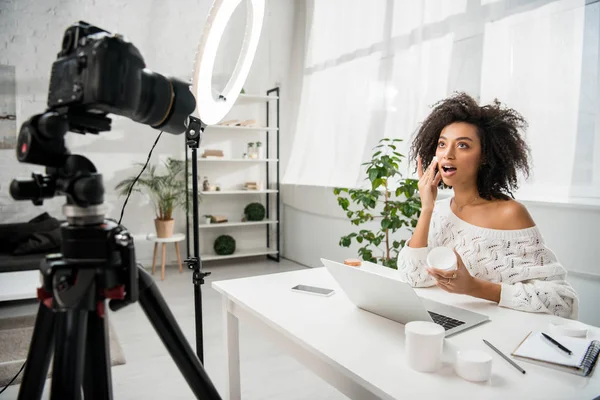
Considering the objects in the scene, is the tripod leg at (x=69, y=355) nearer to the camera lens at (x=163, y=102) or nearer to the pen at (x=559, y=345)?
the camera lens at (x=163, y=102)

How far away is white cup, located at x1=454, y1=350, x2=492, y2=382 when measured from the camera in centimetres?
77

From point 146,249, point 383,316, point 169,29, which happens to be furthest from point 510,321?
point 169,29

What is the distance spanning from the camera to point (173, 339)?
0.74 meters

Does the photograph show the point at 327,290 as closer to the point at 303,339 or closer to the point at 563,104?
the point at 303,339

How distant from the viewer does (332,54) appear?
4.09 metres

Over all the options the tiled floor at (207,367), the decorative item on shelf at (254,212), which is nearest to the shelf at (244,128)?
the decorative item on shelf at (254,212)

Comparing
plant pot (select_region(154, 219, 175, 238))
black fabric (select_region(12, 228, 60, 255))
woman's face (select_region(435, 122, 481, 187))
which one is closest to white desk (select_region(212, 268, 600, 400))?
woman's face (select_region(435, 122, 481, 187))

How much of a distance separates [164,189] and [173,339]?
3592mm

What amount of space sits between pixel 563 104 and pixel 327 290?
1.70 meters

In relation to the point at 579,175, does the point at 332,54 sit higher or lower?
higher

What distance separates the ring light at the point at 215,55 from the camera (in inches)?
46.2

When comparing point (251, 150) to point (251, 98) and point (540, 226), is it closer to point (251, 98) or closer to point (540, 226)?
point (251, 98)

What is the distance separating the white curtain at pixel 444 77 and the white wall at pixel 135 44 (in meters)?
0.60

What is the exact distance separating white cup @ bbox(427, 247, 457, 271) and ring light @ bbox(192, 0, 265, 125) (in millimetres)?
756
